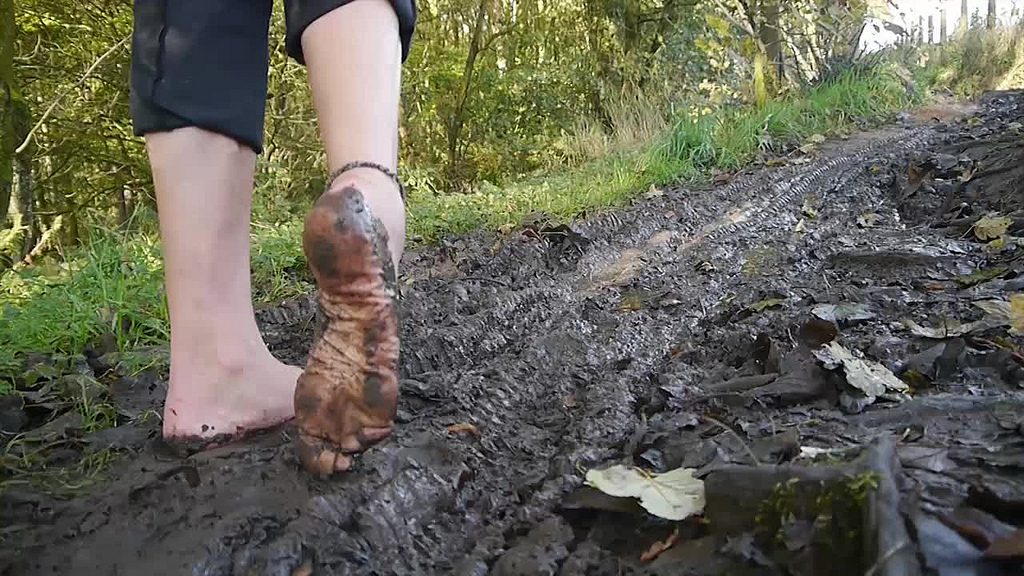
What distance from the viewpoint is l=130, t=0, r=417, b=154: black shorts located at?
118cm

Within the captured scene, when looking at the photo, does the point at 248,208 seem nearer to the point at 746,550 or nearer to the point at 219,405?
the point at 219,405

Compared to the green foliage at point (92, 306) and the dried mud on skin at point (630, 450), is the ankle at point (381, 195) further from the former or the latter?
the green foliage at point (92, 306)

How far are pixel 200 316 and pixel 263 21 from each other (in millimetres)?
512

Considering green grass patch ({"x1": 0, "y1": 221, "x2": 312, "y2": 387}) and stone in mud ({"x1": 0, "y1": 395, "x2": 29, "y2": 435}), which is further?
green grass patch ({"x1": 0, "y1": 221, "x2": 312, "y2": 387})

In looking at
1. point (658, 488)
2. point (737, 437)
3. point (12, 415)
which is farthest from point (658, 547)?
point (12, 415)

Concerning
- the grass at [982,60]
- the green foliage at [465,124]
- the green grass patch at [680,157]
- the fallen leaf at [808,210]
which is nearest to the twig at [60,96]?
the green foliage at [465,124]

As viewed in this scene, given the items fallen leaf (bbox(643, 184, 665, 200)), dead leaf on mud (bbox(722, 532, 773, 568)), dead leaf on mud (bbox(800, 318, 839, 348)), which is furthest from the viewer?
fallen leaf (bbox(643, 184, 665, 200))

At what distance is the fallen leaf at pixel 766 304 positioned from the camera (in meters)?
1.82

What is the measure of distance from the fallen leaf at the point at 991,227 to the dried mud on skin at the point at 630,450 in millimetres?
31

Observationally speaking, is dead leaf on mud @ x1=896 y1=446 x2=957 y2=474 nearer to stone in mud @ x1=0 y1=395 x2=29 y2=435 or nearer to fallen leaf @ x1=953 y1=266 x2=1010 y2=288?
fallen leaf @ x1=953 y1=266 x2=1010 y2=288

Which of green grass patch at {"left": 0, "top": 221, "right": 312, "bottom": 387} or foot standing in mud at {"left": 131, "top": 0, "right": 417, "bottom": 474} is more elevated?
foot standing in mud at {"left": 131, "top": 0, "right": 417, "bottom": 474}

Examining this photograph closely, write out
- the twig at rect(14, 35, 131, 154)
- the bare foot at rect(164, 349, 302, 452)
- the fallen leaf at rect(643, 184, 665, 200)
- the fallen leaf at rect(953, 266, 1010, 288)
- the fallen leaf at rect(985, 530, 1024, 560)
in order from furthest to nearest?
the twig at rect(14, 35, 131, 154) → the fallen leaf at rect(643, 184, 665, 200) → the fallen leaf at rect(953, 266, 1010, 288) → the bare foot at rect(164, 349, 302, 452) → the fallen leaf at rect(985, 530, 1024, 560)

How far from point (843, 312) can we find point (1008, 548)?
0.95 meters

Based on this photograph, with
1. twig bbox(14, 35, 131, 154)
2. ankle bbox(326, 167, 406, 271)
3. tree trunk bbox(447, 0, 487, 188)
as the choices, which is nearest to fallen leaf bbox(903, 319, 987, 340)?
ankle bbox(326, 167, 406, 271)
